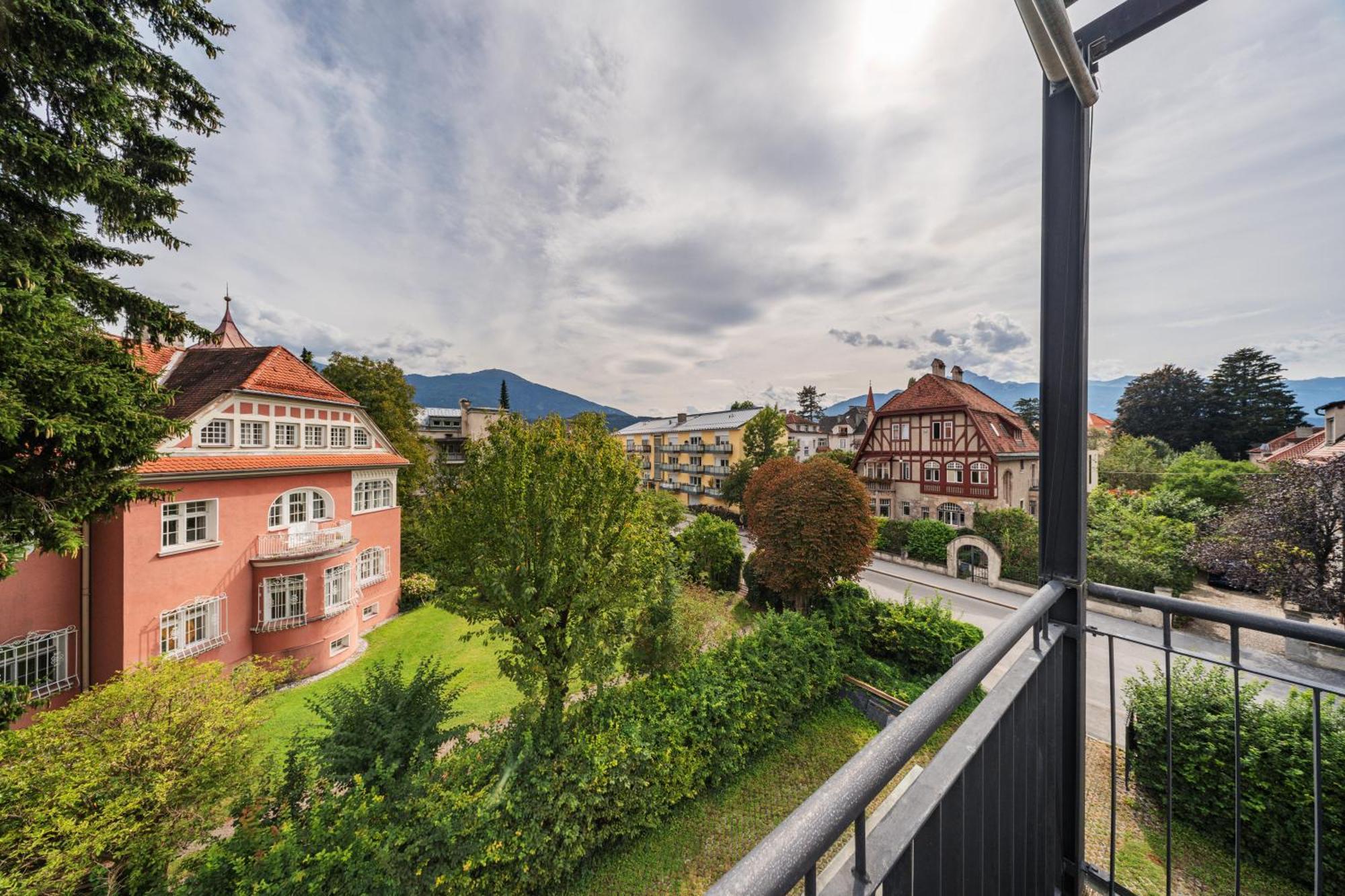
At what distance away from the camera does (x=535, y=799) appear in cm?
466

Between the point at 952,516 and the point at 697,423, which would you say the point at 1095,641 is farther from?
the point at 697,423

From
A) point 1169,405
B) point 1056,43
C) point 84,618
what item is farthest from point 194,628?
point 1169,405

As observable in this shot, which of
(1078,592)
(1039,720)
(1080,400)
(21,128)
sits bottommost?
(1039,720)

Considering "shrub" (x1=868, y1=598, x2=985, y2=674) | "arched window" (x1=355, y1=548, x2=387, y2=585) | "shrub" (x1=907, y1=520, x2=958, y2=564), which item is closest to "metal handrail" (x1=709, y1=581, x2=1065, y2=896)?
"shrub" (x1=868, y1=598, x2=985, y2=674)

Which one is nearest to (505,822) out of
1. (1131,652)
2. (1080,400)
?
(1080,400)

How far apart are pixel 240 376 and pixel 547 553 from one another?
27.3 feet

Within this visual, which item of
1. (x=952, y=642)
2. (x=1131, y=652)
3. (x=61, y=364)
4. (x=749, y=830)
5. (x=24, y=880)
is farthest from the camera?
(x=1131, y=652)

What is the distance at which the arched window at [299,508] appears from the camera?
9.59 metres

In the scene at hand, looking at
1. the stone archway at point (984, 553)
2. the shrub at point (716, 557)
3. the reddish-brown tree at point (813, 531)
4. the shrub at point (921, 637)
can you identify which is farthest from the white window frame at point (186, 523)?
the stone archway at point (984, 553)

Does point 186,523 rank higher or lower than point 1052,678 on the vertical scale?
lower

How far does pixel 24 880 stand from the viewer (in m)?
3.33

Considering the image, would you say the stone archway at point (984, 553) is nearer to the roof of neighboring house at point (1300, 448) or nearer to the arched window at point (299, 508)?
the roof of neighboring house at point (1300, 448)

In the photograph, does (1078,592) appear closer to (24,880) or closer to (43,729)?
(24,880)

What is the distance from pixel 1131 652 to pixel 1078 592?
11.0 meters
